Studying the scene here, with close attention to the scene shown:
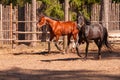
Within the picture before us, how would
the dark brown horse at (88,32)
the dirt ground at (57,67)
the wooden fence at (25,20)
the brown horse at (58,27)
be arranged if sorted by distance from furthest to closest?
the wooden fence at (25,20), the brown horse at (58,27), the dark brown horse at (88,32), the dirt ground at (57,67)

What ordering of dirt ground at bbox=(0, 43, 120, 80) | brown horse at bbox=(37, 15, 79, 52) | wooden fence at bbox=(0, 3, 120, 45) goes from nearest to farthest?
dirt ground at bbox=(0, 43, 120, 80), brown horse at bbox=(37, 15, 79, 52), wooden fence at bbox=(0, 3, 120, 45)

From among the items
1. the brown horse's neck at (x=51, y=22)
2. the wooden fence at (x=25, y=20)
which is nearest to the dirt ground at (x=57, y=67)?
the brown horse's neck at (x=51, y=22)

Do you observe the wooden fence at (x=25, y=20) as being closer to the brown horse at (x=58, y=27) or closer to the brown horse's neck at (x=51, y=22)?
the brown horse at (x=58, y=27)

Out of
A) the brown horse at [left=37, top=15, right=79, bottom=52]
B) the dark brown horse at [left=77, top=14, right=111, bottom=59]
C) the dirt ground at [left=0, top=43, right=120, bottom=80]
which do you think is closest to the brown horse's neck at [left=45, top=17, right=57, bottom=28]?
the brown horse at [left=37, top=15, right=79, bottom=52]

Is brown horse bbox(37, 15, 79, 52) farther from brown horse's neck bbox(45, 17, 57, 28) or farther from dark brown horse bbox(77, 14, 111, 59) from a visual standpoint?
dark brown horse bbox(77, 14, 111, 59)

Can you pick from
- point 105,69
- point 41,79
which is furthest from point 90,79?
point 105,69

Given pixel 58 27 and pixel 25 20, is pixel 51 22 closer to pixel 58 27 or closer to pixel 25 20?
pixel 58 27

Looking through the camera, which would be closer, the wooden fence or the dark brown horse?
the dark brown horse

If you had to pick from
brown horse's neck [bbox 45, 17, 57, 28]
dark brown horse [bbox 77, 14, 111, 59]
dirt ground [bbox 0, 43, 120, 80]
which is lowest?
dirt ground [bbox 0, 43, 120, 80]

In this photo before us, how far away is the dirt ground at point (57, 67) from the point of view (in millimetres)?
12211

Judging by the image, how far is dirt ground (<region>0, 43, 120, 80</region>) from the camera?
40.1ft

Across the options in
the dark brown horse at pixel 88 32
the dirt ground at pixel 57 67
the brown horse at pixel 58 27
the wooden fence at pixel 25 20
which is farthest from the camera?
the wooden fence at pixel 25 20

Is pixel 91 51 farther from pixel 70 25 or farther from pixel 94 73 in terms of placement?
pixel 94 73

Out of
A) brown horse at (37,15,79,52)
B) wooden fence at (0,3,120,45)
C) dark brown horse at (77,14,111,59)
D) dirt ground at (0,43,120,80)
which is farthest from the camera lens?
wooden fence at (0,3,120,45)
